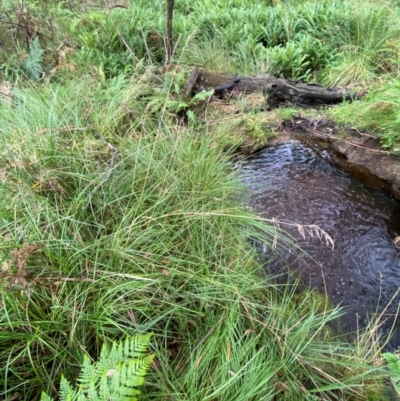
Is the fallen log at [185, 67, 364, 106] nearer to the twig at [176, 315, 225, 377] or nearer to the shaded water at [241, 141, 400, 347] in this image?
the shaded water at [241, 141, 400, 347]

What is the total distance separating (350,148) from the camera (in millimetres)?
3338

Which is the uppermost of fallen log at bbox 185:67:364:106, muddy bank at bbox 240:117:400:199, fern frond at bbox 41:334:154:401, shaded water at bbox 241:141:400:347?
fern frond at bbox 41:334:154:401

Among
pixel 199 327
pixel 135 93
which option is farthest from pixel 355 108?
pixel 199 327

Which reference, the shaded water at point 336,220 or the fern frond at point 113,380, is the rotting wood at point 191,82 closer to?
the shaded water at point 336,220

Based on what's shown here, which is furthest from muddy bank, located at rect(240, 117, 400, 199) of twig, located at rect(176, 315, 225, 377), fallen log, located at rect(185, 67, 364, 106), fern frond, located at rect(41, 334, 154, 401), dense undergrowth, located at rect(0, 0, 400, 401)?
fern frond, located at rect(41, 334, 154, 401)

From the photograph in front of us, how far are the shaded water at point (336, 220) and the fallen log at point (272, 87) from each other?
94 cm

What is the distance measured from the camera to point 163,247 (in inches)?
64.8

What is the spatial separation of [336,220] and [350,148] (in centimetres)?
109

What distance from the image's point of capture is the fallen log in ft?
13.5

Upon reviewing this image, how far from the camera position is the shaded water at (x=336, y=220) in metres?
2.15

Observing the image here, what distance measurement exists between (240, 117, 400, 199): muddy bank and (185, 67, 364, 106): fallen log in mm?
473

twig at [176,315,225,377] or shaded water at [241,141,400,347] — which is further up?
twig at [176,315,225,377]

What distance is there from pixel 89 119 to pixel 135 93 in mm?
858

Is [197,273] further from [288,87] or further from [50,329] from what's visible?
[288,87]
